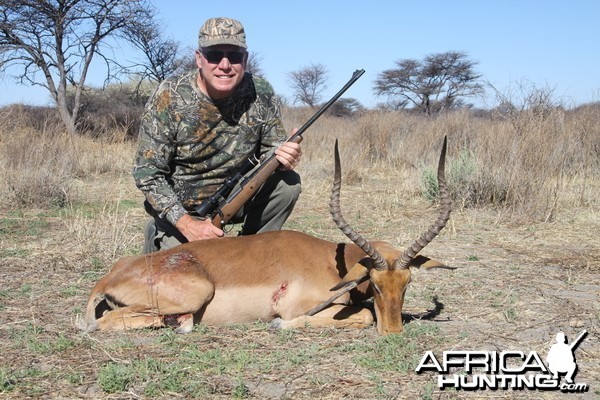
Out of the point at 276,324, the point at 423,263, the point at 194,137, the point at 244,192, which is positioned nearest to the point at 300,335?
the point at 276,324

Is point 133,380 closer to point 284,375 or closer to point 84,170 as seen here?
point 284,375

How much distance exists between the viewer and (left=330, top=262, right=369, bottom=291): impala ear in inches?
165

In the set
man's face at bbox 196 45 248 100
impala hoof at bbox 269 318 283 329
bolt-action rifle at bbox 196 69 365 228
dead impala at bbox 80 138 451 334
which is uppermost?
man's face at bbox 196 45 248 100

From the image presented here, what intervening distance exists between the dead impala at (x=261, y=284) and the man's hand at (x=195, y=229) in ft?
0.94

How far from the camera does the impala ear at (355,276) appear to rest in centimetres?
419

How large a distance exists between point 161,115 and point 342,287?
2128 mm

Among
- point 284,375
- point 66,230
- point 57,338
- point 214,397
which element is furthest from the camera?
point 66,230

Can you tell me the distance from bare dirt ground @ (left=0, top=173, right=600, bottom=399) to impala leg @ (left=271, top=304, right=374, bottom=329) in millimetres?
81

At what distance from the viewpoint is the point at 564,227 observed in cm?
777

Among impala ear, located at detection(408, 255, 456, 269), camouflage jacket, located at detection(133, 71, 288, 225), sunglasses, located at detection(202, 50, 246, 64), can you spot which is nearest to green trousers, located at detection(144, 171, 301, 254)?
camouflage jacket, located at detection(133, 71, 288, 225)

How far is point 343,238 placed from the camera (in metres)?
7.41

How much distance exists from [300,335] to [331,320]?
0.89ft

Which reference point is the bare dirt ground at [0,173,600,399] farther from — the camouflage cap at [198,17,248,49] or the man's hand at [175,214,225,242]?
the camouflage cap at [198,17,248,49]

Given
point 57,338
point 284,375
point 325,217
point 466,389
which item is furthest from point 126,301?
point 325,217
